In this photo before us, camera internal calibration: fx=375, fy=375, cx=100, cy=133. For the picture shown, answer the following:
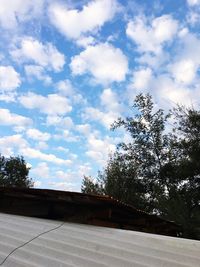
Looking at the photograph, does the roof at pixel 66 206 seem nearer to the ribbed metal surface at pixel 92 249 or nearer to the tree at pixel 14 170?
the ribbed metal surface at pixel 92 249

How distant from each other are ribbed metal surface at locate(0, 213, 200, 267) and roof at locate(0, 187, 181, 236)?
108 cm

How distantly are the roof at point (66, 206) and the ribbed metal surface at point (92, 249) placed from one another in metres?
1.08

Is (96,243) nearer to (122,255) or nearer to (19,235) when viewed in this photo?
(122,255)

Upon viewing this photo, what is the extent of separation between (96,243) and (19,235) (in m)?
0.91

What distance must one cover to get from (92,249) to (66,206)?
7.58 feet

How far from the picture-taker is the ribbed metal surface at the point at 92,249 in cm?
313

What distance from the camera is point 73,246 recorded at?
354cm

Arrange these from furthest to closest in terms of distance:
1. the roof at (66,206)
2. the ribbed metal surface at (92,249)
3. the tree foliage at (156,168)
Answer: the tree foliage at (156,168) < the roof at (66,206) < the ribbed metal surface at (92,249)

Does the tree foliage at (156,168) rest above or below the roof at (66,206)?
above

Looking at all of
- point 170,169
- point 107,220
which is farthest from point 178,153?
point 107,220

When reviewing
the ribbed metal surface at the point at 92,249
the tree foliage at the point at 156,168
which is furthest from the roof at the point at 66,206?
the tree foliage at the point at 156,168

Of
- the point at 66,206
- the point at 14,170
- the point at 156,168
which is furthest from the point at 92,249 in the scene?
the point at 14,170

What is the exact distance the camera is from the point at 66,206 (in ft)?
18.7

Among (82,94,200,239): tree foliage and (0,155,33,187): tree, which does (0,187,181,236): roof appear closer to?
(82,94,200,239): tree foliage
